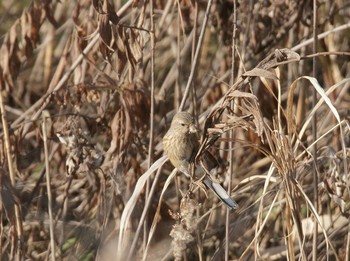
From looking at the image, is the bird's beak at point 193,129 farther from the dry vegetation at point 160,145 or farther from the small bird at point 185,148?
the dry vegetation at point 160,145

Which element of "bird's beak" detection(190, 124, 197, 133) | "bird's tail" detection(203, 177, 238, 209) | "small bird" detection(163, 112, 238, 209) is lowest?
"bird's tail" detection(203, 177, 238, 209)

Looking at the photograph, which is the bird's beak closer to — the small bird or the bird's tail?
the small bird

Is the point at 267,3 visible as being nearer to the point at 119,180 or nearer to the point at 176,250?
the point at 119,180

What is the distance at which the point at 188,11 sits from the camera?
3.73 metres

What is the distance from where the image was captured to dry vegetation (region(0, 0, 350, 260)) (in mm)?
2307

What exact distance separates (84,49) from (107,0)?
80 cm

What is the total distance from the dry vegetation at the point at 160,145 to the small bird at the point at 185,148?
69 millimetres

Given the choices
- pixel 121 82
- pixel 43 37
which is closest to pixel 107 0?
pixel 121 82

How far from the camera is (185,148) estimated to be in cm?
236

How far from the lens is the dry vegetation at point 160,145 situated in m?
2.31

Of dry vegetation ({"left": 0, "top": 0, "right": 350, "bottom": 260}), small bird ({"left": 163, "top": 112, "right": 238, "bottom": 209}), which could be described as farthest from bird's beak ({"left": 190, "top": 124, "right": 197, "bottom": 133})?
dry vegetation ({"left": 0, "top": 0, "right": 350, "bottom": 260})

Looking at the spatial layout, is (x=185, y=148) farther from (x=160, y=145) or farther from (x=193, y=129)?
(x=160, y=145)

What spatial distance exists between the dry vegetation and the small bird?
7 cm

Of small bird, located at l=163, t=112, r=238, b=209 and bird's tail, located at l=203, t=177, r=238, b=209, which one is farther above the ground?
small bird, located at l=163, t=112, r=238, b=209
